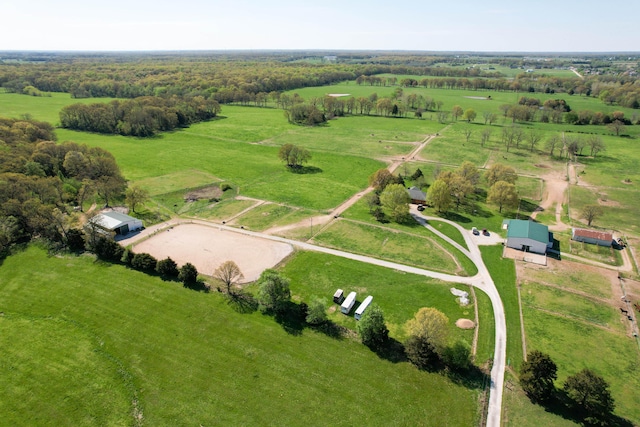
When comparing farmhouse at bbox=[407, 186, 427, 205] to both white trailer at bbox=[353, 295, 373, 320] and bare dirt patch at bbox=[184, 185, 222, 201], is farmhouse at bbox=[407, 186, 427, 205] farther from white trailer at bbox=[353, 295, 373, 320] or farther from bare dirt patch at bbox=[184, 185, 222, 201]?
bare dirt patch at bbox=[184, 185, 222, 201]

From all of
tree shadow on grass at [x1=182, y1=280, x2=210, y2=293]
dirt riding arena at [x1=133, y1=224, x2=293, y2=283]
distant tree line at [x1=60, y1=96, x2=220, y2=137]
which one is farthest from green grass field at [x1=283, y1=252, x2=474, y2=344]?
distant tree line at [x1=60, y1=96, x2=220, y2=137]

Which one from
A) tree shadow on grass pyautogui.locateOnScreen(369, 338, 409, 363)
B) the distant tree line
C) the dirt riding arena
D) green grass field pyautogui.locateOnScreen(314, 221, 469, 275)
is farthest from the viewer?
the distant tree line

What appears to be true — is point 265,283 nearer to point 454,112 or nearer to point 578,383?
point 578,383

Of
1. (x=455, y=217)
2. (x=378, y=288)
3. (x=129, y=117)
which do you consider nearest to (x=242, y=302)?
(x=378, y=288)

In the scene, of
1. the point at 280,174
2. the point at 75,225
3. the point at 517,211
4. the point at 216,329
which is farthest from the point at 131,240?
the point at 517,211

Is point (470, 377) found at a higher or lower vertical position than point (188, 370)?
lower

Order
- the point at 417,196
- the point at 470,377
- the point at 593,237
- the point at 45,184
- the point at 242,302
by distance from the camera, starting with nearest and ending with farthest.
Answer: the point at 470,377, the point at 242,302, the point at 593,237, the point at 45,184, the point at 417,196

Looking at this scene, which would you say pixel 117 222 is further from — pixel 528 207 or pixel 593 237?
pixel 593 237
